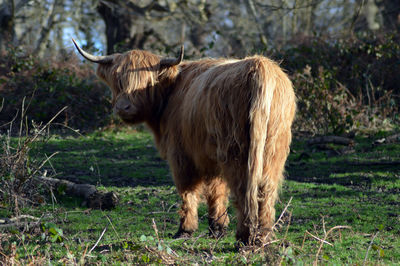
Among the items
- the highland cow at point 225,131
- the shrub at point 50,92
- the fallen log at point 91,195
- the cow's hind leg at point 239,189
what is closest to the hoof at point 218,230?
the highland cow at point 225,131

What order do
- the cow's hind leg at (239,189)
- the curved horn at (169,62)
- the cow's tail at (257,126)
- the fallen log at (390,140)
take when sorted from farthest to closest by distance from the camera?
the fallen log at (390,140) < the curved horn at (169,62) < the cow's hind leg at (239,189) < the cow's tail at (257,126)

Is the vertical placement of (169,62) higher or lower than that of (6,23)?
lower

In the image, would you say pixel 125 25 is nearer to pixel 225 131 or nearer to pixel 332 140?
pixel 332 140

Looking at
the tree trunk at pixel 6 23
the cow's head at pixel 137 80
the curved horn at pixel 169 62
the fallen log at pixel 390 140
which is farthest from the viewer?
the tree trunk at pixel 6 23

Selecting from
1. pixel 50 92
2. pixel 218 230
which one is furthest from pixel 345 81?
pixel 218 230

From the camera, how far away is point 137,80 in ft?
16.1

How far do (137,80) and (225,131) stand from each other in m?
1.59

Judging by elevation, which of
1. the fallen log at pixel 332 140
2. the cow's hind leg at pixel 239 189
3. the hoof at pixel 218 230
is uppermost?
the cow's hind leg at pixel 239 189

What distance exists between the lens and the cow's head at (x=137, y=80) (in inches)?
191

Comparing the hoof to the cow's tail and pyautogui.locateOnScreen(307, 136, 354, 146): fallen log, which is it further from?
pyautogui.locateOnScreen(307, 136, 354, 146): fallen log

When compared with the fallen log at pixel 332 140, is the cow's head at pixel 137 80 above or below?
above

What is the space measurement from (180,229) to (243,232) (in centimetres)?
106

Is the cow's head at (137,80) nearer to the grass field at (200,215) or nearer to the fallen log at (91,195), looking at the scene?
the grass field at (200,215)

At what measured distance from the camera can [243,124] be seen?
3.52 meters
